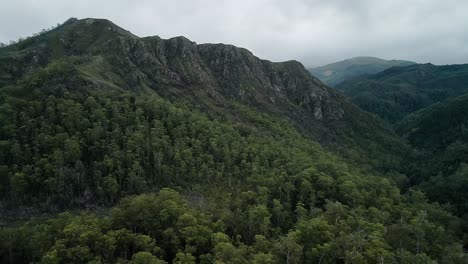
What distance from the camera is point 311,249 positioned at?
328 ft

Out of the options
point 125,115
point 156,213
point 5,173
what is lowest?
point 156,213

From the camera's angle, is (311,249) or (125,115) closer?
(311,249)

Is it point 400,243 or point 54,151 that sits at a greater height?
point 54,151

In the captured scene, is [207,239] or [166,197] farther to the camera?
[166,197]

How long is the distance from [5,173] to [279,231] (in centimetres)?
10521

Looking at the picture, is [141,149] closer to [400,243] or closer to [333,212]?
[333,212]

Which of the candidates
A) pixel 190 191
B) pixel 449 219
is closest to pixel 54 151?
pixel 190 191

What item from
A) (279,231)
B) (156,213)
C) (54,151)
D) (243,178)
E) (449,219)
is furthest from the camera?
(243,178)

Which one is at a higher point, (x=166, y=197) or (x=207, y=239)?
(x=166, y=197)

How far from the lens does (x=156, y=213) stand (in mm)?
112188

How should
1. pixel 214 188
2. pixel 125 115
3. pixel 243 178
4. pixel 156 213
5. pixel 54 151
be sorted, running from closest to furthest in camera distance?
pixel 156 213 < pixel 54 151 < pixel 214 188 < pixel 243 178 < pixel 125 115

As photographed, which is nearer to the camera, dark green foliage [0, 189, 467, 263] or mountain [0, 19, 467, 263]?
dark green foliage [0, 189, 467, 263]

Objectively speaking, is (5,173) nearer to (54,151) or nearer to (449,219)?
(54,151)

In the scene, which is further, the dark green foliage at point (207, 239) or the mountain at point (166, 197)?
the mountain at point (166, 197)
